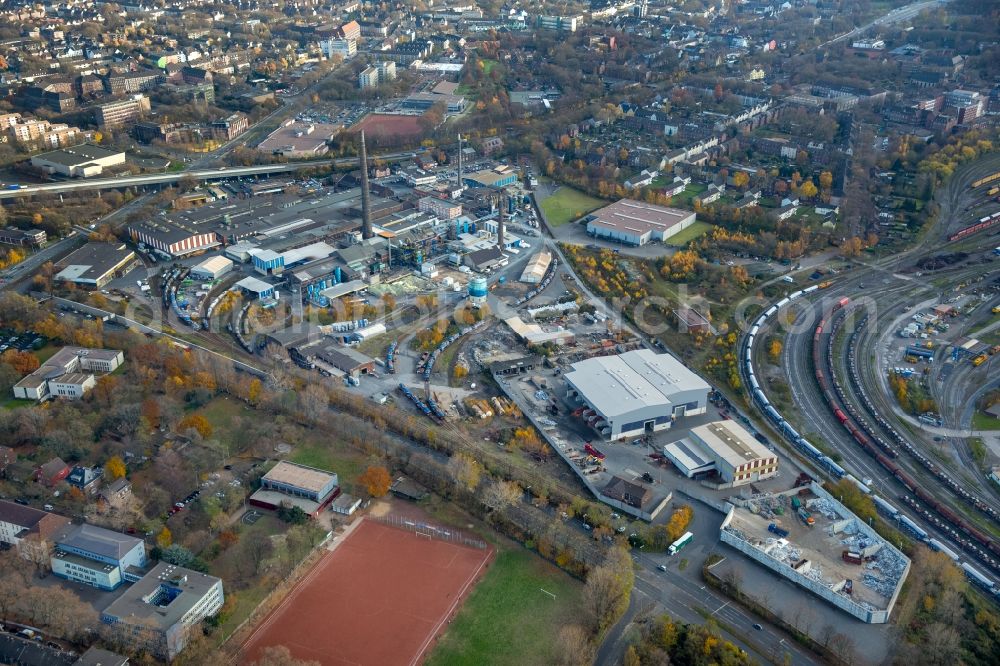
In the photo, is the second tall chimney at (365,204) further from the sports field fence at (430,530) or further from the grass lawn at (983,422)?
the grass lawn at (983,422)

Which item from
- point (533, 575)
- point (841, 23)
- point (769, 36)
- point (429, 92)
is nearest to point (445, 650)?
point (533, 575)

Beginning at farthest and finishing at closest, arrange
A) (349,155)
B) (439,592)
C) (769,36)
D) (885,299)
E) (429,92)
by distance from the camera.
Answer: (769,36), (429,92), (349,155), (885,299), (439,592)

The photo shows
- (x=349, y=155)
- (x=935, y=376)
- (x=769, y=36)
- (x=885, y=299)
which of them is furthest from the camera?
(x=769, y=36)

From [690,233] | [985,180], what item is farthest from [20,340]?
[985,180]

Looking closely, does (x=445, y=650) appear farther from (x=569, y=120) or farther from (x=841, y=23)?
(x=841, y=23)

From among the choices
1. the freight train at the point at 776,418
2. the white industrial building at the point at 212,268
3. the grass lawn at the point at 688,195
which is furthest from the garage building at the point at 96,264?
the grass lawn at the point at 688,195

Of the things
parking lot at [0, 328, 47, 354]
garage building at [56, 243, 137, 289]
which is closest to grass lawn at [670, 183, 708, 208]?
garage building at [56, 243, 137, 289]

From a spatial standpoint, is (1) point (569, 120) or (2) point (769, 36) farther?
(2) point (769, 36)
